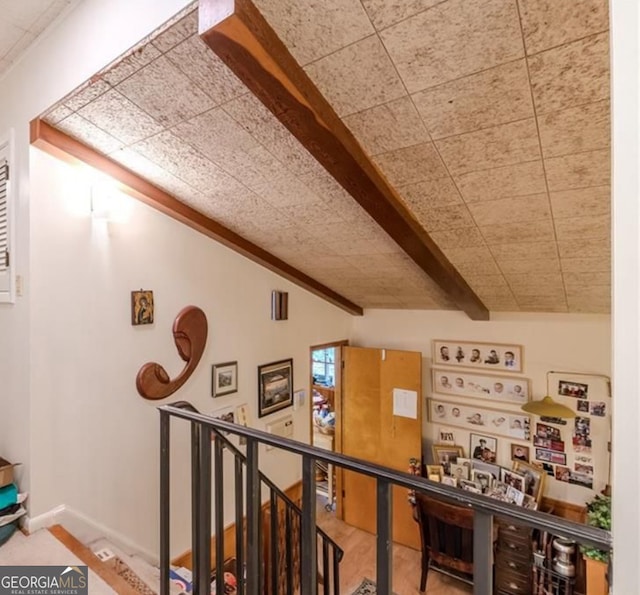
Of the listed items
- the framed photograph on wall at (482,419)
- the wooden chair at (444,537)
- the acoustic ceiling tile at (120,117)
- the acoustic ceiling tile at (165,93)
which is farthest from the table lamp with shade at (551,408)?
the acoustic ceiling tile at (120,117)

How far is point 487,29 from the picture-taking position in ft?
3.47

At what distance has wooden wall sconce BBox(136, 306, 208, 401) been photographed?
2.36 meters

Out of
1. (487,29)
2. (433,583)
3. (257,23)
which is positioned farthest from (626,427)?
(433,583)

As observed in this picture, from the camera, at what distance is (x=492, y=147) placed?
58.5 inches

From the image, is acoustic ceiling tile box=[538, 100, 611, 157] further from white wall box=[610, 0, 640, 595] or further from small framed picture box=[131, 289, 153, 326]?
small framed picture box=[131, 289, 153, 326]

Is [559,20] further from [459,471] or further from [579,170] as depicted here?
[459,471]

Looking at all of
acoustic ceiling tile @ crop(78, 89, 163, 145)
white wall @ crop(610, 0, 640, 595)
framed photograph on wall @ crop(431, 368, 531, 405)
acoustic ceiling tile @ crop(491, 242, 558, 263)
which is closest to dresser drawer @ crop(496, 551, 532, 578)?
framed photograph on wall @ crop(431, 368, 531, 405)

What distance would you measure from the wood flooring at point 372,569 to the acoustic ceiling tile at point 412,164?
135 inches

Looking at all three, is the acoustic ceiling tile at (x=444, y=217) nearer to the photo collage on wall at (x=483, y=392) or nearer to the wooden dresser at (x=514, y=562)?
the photo collage on wall at (x=483, y=392)

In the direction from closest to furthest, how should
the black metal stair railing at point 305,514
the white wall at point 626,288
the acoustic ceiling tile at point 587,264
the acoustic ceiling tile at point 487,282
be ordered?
the white wall at point 626,288 < the black metal stair railing at point 305,514 < the acoustic ceiling tile at point 587,264 < the acoustic ceiling tile at point 487,282

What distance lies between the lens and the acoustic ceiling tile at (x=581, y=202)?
164 centimetres

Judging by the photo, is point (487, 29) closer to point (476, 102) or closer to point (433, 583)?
point (476, 102)

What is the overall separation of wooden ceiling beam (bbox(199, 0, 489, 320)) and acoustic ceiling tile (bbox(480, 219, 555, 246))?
1.22ft

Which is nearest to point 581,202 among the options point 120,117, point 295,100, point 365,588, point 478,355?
point 295,100
